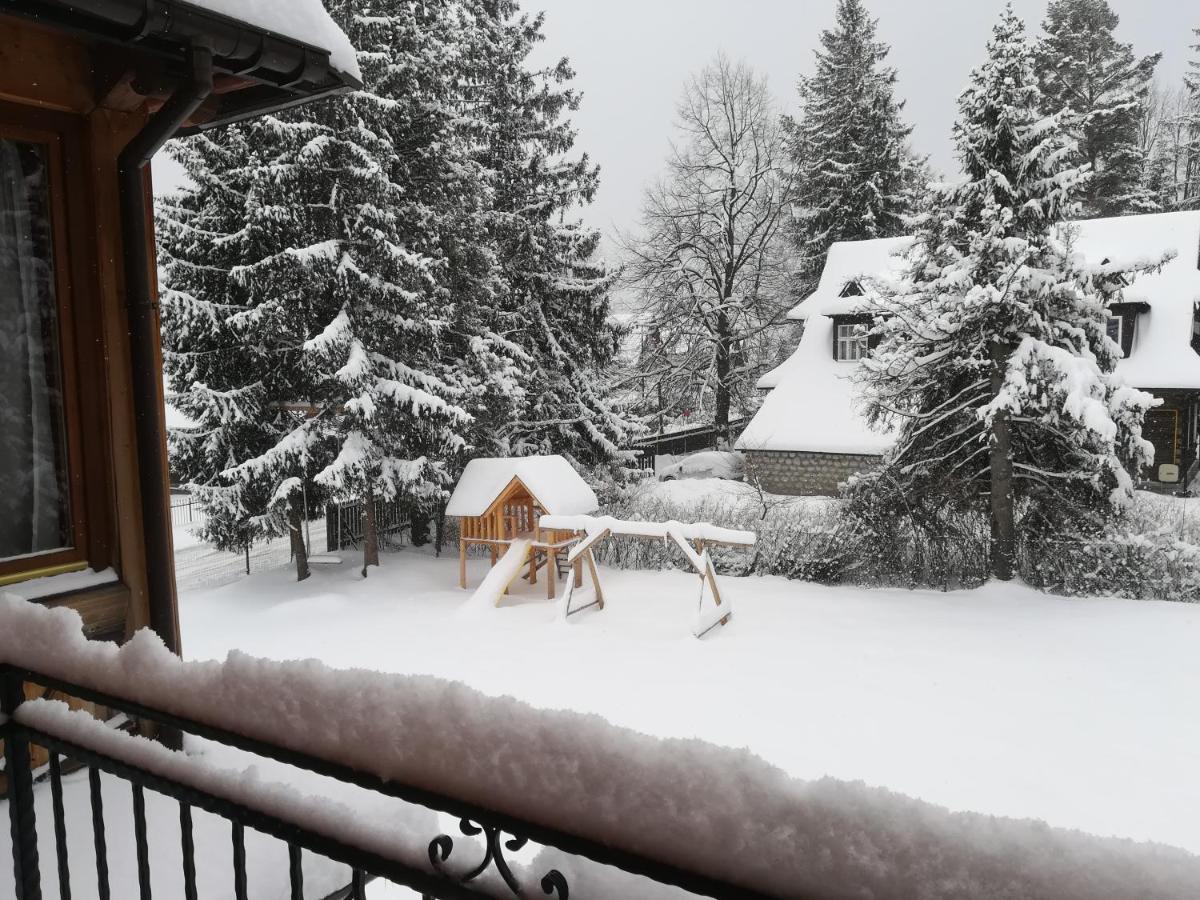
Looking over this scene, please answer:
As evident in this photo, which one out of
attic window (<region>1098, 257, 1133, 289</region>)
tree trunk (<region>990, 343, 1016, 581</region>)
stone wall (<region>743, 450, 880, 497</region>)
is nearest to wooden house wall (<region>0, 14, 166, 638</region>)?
tree trunk (<region>990, 343, 1016, 581</region>)

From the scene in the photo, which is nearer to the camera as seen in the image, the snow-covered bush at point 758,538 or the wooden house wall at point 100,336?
the wooden house wall at point 100,336

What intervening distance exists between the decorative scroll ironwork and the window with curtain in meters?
3.21

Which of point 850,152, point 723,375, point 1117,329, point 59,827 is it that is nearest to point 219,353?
point 59,827

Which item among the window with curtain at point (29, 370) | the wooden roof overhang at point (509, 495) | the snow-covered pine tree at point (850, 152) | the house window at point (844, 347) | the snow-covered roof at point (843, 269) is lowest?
the wooden roof overhang at point (509, 495)

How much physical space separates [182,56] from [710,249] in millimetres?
20443

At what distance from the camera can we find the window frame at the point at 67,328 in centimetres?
332

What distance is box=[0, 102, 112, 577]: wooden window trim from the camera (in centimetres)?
337

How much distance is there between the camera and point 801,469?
1741cm

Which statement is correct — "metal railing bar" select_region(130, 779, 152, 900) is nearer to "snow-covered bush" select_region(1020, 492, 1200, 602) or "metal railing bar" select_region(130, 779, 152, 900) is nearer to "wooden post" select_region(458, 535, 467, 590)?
"wooden post" select_region(458, 535, 467, 590)

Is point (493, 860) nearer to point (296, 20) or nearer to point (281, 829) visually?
point (281, 829)

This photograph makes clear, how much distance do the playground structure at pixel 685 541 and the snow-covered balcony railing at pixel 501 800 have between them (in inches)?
299

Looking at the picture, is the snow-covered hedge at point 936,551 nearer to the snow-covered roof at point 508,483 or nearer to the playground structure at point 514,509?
the playground structure at point 514,509

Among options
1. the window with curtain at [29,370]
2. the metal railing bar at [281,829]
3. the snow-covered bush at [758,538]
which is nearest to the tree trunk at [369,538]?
the snow-covered bush at [758,538]

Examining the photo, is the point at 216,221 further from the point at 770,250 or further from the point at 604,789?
the point at 770,250
